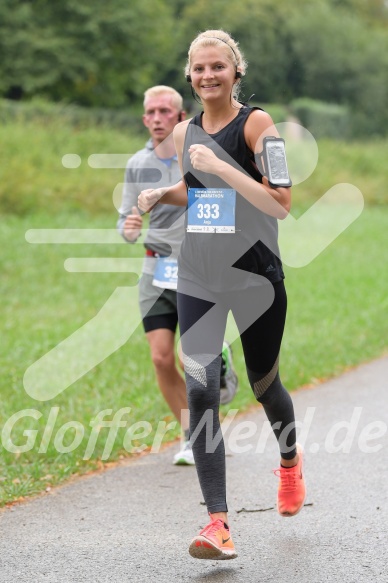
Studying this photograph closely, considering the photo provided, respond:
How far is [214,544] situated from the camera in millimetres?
4102

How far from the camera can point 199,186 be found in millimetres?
4438

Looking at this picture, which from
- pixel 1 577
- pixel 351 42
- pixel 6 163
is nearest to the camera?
pixel 1 577

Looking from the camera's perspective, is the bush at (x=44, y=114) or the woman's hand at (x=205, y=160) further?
the bush at (x=44, y=114)

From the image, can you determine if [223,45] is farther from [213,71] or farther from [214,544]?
[214,544]

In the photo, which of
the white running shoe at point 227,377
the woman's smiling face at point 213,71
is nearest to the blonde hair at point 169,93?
the white running shoe at point 227,377

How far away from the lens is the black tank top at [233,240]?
4.35m

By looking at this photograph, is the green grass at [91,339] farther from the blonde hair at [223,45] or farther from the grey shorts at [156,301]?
the blonde hair at [223,45]

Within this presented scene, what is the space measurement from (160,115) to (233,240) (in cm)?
201

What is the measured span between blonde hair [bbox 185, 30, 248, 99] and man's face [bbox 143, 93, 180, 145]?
1611mm

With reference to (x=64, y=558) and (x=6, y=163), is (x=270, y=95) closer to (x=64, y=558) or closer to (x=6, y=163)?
(x=6, y=163)

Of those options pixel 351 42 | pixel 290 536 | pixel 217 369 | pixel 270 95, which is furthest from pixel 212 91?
pixel 351 42

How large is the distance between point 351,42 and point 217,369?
59.9m

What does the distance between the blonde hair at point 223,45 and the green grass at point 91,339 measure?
2462 millimetres

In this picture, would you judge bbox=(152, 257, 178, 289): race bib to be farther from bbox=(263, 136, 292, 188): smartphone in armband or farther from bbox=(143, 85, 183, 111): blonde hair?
bbox=(263, 136, 292, 188): smartphone in armband
